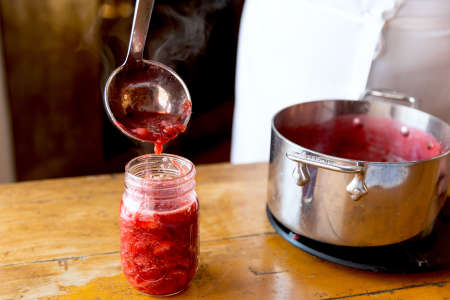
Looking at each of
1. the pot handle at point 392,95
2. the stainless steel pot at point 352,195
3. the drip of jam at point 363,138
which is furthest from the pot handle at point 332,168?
the pot handle at point 392,95

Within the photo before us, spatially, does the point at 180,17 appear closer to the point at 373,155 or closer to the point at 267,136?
the point at 267,136

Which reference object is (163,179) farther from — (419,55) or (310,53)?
(419,55)

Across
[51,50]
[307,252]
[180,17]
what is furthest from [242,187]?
[51,50]

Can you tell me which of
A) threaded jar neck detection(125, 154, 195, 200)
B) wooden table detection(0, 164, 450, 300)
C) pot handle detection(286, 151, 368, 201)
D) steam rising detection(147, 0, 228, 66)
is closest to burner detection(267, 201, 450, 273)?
wooden table detection(0, 164, 450, 300)

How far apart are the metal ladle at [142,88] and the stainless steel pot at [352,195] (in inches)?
8.1

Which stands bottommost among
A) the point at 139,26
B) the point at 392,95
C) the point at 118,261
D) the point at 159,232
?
the point at 118,261

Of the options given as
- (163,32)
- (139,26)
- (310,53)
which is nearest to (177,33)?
(163,32)

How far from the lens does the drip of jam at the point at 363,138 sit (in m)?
1.16

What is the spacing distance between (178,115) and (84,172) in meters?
1.65

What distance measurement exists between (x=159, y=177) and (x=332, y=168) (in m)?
0.32

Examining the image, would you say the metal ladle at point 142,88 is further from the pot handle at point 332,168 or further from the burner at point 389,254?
the burner at point 389,254

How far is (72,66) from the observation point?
221cm

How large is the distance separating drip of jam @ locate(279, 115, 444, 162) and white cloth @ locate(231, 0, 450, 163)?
0.20m

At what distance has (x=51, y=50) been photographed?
7.02 ft
